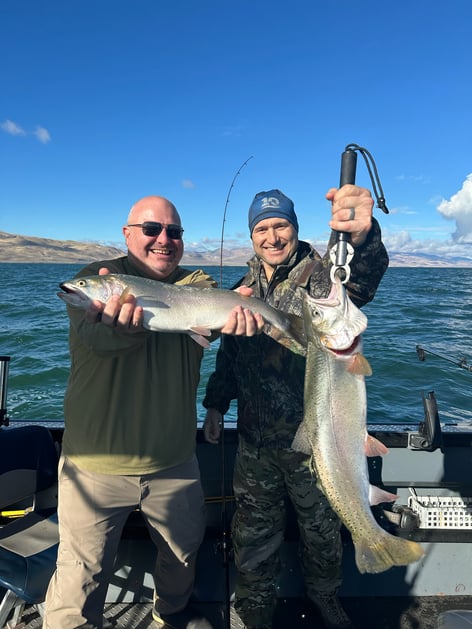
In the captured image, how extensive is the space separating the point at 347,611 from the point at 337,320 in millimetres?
3209

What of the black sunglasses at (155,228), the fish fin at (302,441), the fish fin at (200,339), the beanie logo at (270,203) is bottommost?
the fish fin at (302,441)

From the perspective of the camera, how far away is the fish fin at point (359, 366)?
102 inches

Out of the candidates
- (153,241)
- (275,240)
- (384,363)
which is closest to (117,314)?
(153,241)

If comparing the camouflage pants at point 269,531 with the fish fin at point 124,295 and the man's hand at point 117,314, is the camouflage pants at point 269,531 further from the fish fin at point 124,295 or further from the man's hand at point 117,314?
the fish fin at point 124,295

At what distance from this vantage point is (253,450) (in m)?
3.67

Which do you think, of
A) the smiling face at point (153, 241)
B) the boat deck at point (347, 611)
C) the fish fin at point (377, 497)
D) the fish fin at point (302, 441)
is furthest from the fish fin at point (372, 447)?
the boat deck at point (347, 611)

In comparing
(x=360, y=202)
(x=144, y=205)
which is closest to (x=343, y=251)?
(x=360, y=202)

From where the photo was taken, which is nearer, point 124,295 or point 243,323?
point 124,295

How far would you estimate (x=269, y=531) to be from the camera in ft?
12.0

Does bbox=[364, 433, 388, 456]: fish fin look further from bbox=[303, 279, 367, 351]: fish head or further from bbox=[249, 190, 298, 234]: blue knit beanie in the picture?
bbox=[249, 190, 298, 234]: blue knit beanie

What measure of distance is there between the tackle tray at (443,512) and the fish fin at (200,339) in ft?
9.21

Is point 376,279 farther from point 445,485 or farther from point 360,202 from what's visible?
point 445,485

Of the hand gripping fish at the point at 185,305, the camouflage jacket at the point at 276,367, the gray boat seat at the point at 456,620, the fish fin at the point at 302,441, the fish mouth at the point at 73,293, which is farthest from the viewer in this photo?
the camouflage jacket at the point at 276,367

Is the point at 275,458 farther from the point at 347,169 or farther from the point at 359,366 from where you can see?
the point at 347,169
